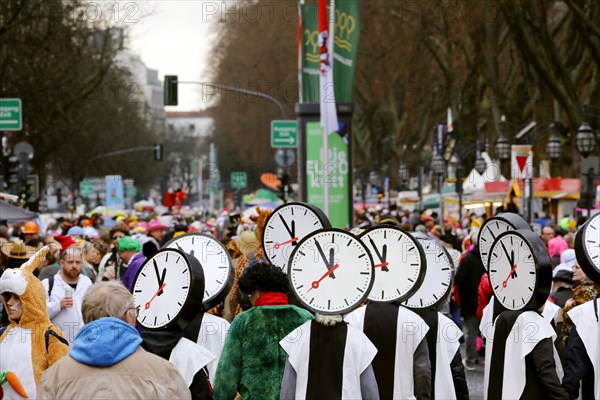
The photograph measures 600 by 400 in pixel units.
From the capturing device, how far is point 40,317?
6.97m

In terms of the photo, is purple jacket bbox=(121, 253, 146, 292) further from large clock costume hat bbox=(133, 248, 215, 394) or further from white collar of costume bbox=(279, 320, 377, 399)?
white collar of costume bbox=(279, 320, 377, 399)

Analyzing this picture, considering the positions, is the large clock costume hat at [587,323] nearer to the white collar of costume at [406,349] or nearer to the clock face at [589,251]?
the clock face at [589,251]

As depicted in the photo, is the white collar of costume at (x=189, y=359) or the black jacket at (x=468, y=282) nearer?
the white collar of costume at (x=189, y=359)

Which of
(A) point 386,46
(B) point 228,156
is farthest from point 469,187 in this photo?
(B) point 228,156

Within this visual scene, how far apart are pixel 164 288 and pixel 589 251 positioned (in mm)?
2511

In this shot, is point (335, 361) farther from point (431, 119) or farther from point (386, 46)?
point (431, 119)

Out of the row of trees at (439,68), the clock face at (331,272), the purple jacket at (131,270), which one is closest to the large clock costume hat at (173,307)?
the clock face at (331,272)

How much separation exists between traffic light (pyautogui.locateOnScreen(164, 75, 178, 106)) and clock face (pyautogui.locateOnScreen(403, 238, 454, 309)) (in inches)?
934

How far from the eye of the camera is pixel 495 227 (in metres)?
8.93

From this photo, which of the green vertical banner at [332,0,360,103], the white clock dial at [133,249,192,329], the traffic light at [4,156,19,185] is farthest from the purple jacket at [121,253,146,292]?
the traffic light at [4,156,19,185]

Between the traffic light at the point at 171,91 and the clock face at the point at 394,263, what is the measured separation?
2442 centimetres

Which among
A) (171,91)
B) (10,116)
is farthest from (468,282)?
(171,91)

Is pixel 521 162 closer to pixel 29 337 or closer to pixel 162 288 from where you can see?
pixel 162 288

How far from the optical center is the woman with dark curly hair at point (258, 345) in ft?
23.3
